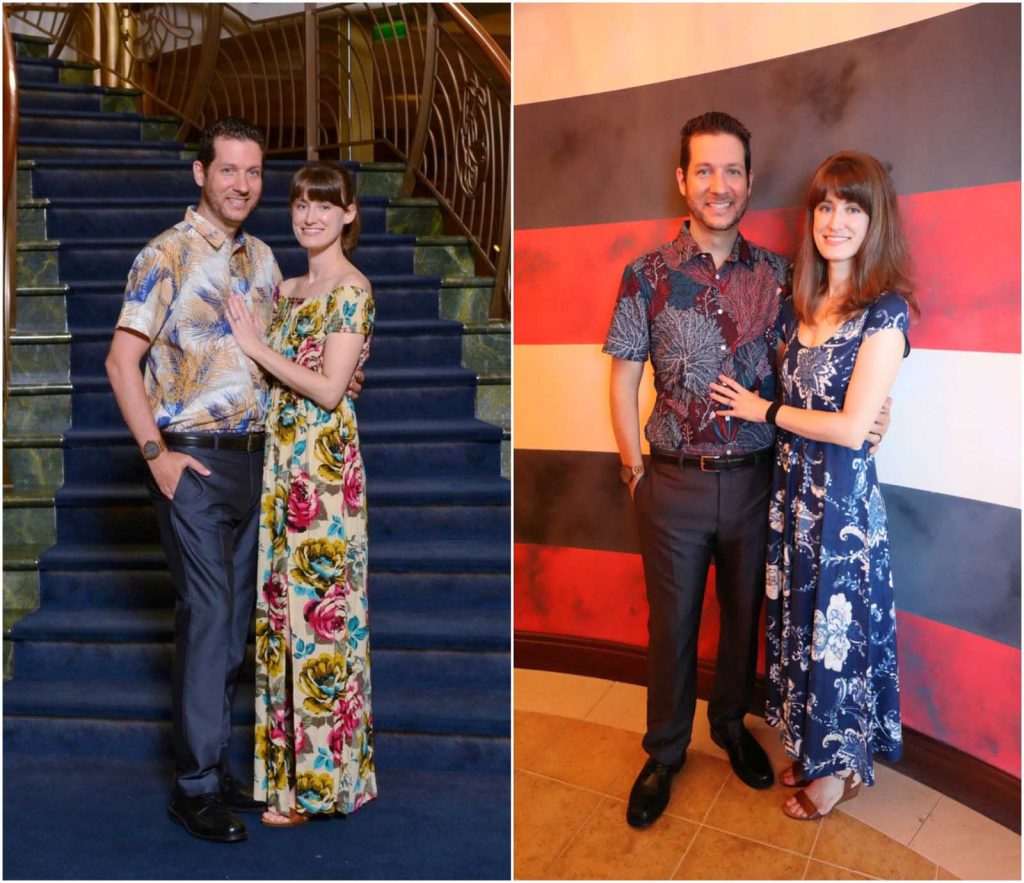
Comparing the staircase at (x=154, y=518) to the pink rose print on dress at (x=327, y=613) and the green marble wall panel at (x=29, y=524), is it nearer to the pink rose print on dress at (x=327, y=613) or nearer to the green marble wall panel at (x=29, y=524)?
the green marble wall panel at (x=29, y=524)

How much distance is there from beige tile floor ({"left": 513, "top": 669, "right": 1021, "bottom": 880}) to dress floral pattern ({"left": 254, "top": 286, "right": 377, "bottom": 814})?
56 cm

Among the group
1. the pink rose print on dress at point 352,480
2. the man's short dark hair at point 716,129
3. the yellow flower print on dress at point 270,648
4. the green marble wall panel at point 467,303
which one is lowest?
the yellow flower print on dress at point 270,648

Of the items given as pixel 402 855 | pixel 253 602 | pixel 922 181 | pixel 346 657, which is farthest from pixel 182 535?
pixel 922 181

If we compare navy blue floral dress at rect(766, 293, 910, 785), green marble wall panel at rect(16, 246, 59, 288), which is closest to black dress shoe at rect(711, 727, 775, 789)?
navy blue floral dress at rect(766, 293, 910, 785)

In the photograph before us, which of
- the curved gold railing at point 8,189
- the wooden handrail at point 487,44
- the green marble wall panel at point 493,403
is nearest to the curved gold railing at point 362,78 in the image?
the wooden handrail at point 487,44

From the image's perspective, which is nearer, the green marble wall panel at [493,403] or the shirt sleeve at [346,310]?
the shirt sleeve at [346,310]

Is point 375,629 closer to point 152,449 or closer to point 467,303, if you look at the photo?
point 152,449

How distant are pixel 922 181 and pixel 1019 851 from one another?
1694 mm

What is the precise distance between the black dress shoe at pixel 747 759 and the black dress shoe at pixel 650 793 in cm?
17

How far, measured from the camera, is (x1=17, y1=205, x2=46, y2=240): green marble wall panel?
4180 mm

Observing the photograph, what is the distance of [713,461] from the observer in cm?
242

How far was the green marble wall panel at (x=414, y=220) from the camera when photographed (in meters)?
4.47

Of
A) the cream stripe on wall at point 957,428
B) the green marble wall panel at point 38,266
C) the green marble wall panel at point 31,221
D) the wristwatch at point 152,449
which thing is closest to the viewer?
the wristwatch at point 152,449

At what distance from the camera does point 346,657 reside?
89.8 inches
